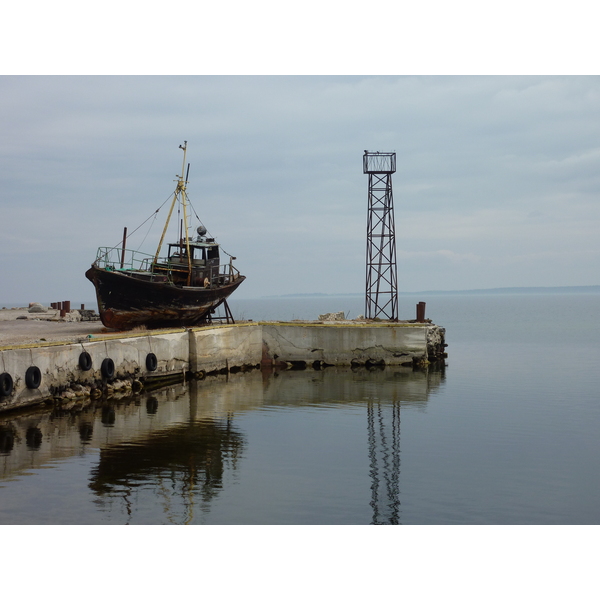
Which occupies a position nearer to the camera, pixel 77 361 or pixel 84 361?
pixel 77 361

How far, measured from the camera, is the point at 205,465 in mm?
14969

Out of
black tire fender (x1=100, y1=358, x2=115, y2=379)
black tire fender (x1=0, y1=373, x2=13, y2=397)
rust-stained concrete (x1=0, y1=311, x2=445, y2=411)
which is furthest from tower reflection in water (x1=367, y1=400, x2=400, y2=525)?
black tire fender (x1=0, y1=373, x2=13, y2=397)

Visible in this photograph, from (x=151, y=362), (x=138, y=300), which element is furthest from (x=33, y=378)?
(x=138, y=300)

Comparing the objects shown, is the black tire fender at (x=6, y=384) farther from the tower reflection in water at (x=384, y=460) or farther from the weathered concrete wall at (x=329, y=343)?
the weathered concrete wall at (x=329, y=343)

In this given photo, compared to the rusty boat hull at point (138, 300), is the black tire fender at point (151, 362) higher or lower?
lower

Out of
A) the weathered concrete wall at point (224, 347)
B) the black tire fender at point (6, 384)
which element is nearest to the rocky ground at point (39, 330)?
the weathered concrete wall at point (224, 347)

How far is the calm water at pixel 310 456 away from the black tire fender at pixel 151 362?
134cm

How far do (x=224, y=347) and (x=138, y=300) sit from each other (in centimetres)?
480

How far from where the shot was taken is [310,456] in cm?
1602

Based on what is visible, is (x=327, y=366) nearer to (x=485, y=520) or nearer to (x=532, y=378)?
(x=532, y=378)

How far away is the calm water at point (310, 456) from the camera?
12.0 meters

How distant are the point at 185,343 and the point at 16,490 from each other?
15257 millimetres

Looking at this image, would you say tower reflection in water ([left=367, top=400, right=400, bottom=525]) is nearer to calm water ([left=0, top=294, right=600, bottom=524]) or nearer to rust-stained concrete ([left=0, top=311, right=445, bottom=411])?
calm water ([left=0, top=294, right=600, bottom=524])

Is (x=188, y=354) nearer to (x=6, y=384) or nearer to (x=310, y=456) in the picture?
(x=6, y=384)
